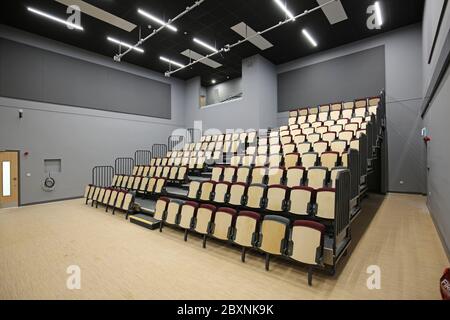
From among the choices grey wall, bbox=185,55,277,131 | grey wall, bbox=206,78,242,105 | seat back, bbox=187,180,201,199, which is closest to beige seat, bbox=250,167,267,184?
seat back, bbox=187,180,201,199

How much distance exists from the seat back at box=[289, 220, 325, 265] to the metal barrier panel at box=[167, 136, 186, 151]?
7283mm

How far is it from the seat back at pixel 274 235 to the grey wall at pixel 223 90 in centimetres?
824

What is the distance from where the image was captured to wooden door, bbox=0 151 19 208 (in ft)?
17.3

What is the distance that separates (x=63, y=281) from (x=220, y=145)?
496 cm

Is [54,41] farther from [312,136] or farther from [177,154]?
[312,136]

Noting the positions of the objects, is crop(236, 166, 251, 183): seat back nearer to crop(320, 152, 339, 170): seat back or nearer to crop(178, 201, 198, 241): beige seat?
crop(178, 201, 198, 241): beige seat

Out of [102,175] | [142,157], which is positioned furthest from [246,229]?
[142,157]

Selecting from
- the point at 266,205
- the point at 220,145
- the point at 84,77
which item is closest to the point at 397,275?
the point at 266,205

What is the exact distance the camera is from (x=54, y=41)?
6086 mm

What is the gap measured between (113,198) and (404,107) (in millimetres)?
7453

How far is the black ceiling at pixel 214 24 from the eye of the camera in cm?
481

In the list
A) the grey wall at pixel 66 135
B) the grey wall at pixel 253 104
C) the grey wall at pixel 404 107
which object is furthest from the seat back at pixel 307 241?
the grey wall at pixel 66 135

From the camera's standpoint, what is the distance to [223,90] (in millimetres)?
10102

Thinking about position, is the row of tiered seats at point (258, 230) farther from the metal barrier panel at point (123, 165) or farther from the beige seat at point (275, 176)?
the metal barrier panel at point (123, 165)
